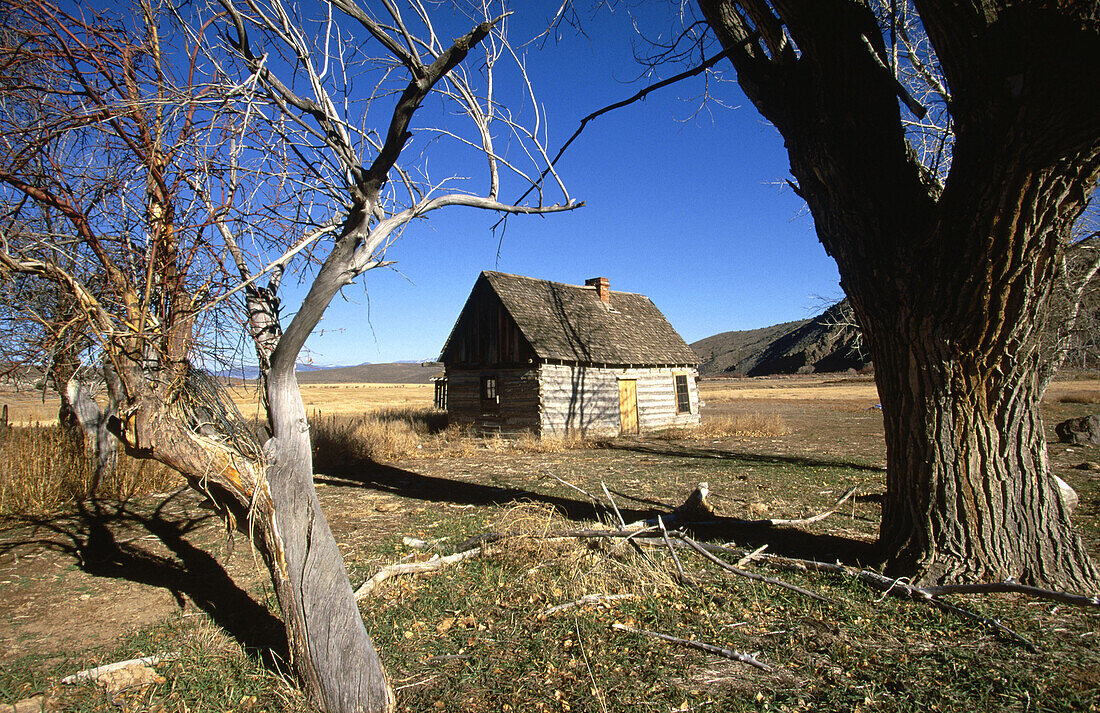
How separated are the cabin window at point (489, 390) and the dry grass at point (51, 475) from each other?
9789 millimetres

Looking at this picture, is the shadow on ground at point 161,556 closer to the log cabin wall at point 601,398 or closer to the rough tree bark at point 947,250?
the rough tree bark at point 947,250

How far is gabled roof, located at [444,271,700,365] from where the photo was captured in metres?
18.3

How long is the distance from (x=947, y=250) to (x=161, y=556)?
8110 millimetres

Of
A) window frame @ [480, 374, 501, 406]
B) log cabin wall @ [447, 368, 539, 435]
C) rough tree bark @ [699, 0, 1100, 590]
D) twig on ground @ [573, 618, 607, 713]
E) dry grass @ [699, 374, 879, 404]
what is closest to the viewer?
twig on ground @ [573, 618, 607, 713]

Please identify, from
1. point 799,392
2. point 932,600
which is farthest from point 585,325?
point 799,392

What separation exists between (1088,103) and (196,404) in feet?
16.7

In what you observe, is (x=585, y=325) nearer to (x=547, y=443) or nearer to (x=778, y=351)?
(x=547, y=443)

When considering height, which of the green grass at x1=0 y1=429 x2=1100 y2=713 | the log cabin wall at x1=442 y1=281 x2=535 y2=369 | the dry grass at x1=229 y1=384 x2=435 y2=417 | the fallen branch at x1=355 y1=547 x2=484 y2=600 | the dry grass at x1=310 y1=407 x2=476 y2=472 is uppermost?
the log cabin wall at x1=442 y1=281 x2=535 y2=369

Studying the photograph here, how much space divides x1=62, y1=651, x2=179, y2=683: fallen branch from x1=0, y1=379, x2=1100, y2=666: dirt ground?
58cm

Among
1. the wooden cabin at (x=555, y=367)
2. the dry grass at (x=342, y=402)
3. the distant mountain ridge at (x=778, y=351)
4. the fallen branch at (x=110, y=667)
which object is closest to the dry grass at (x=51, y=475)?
the dry grass at (x=342, y=402)

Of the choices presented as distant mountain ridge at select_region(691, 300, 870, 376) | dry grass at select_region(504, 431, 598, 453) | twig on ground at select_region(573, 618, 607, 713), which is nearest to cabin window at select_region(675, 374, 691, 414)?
dry grass at select_region(504, 431, 598, 453)

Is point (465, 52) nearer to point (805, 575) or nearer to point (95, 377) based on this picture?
point (95, 377)

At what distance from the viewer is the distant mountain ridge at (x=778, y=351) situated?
4510 inches

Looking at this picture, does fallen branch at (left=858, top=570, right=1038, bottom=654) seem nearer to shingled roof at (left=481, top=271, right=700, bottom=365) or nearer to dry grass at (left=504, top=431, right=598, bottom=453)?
dry grass at (left=504, top=431, right=598, bottom=453)
